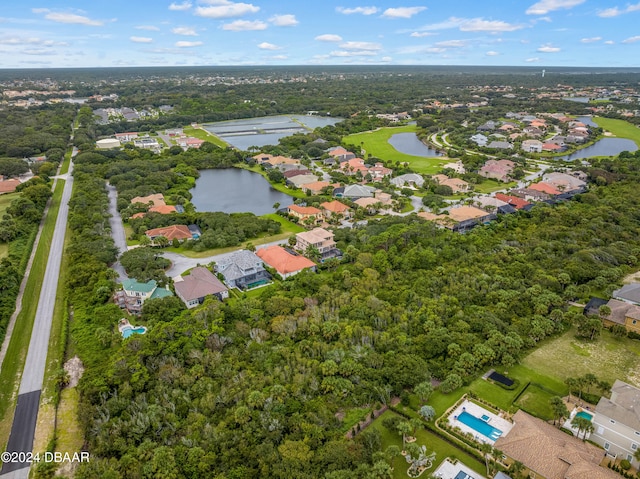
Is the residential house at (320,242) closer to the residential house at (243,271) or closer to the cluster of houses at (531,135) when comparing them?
the residential house at (243,271)

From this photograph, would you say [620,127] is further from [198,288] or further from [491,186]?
[198,288]

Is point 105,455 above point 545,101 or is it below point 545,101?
below

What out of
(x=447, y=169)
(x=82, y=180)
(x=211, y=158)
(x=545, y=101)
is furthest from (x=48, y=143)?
(x=545, y=101)

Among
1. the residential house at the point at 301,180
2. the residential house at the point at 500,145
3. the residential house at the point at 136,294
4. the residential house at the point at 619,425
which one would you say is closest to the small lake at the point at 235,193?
the residential house at the point at 301,180

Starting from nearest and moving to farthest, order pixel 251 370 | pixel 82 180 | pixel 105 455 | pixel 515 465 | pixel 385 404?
pixel 515 465 < pixel 105 455 < pixel 385 404 < pixel 251 370 < pixel 82 180

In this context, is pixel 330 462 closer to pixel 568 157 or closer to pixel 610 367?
pixel 610 367

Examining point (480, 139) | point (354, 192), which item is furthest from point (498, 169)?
point (480, 139)
